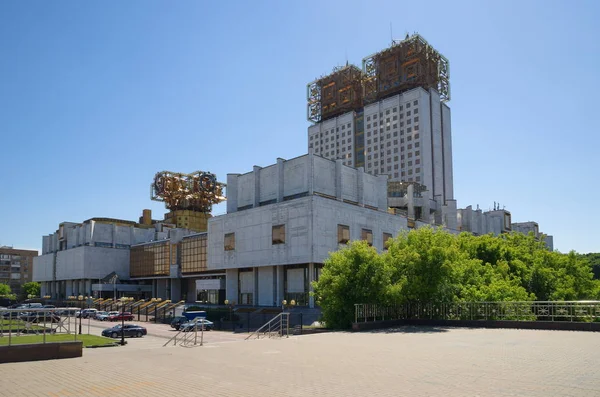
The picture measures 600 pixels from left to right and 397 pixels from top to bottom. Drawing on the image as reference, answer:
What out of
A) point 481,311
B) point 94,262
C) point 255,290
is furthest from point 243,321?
point 94,262

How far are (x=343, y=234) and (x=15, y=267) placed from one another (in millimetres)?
132136

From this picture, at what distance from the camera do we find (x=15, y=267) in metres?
154

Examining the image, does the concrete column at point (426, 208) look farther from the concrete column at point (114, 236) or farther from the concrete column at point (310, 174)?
the concrete column at point (114, 236)

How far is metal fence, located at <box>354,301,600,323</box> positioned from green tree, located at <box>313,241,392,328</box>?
0.80m

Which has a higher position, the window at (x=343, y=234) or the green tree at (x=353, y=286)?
the window at (x=343, y=234)

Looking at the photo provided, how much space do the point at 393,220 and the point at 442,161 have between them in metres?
69.2

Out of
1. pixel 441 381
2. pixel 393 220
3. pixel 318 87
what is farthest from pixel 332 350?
pixel 318 87

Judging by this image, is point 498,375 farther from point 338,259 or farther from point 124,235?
point 124,235

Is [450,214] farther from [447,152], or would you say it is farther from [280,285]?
[447,152]

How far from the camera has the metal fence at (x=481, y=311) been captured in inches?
1115

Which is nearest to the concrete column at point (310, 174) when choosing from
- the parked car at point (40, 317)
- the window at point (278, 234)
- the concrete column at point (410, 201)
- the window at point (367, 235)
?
the window at point (278, 234)

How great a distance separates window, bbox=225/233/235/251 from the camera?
2741 inches

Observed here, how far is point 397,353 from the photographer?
61.5ft

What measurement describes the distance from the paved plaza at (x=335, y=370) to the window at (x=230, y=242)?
4705cm
